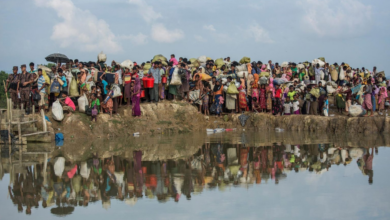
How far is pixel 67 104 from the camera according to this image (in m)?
17.2

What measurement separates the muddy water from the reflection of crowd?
2 centimetres

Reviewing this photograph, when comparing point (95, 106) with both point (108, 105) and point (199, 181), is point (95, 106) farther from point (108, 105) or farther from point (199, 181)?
point (199, 181)

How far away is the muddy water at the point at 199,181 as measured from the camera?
23.4 ft

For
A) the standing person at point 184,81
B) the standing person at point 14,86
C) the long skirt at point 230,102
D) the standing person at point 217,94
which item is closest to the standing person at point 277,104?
the long skirt at point 230,102

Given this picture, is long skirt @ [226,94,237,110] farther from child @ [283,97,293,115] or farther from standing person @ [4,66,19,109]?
standing person @ [4,66,19,109]

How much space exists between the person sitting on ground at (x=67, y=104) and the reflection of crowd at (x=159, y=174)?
5.19 meters

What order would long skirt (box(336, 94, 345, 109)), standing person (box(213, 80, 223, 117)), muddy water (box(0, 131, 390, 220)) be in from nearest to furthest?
1. muddy water (box(0, 131, 390, 220))
2. standing person (box(213, 80, 223, 117))
3. long skirt (box(336, 94, 345, 109))

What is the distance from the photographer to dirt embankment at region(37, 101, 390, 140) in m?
17.1

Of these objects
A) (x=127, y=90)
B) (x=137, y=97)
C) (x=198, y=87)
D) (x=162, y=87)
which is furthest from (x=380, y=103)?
(x=127, y=90)

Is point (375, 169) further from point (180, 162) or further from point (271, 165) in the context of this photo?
point (180, 162)

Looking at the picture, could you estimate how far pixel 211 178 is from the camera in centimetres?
933

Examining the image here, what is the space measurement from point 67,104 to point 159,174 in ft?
28.4

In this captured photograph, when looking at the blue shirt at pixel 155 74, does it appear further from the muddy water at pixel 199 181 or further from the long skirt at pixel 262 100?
the muddy water at pixel 199 181

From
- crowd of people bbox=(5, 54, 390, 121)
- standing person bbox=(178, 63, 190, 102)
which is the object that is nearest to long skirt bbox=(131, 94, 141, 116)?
crowd of people bbox=(5, 54, 390, 121)
